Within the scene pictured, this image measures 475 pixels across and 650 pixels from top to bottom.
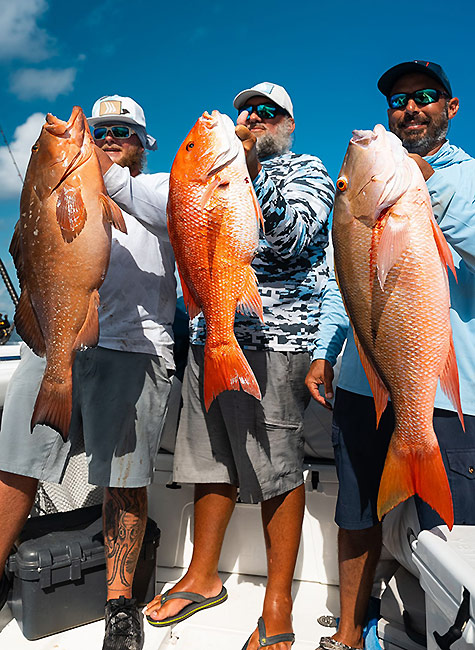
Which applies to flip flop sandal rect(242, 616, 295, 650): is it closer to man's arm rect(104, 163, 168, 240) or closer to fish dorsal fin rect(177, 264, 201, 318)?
fish dorsal fin rect(177, 264, 201, 318)

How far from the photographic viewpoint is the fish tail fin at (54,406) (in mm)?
2180

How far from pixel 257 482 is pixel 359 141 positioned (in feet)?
5.57

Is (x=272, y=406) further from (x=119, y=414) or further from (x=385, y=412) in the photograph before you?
(x=119, y=414)

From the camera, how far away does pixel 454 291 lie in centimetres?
230

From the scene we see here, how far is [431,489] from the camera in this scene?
1844 millimetres

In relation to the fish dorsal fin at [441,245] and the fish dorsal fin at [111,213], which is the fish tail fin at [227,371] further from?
the fish dorsal fin at [441,245]

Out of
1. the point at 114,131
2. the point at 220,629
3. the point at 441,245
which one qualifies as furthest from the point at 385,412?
the point at 114,131

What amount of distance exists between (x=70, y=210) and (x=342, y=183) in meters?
1.00

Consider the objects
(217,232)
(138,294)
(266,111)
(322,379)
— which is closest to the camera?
(217,232)

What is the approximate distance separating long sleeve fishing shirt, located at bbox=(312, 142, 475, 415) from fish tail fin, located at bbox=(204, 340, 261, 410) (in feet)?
2.09

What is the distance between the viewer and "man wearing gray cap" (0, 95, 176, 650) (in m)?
2.81

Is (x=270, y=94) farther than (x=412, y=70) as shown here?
Yes

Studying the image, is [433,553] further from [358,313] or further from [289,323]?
[289,323]

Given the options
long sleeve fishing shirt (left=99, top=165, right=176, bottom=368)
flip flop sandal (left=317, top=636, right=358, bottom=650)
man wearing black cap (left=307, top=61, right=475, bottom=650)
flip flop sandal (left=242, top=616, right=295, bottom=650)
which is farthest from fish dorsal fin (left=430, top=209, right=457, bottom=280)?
flip flop sandal (left=242, top=616, right=295, bottom=650)
